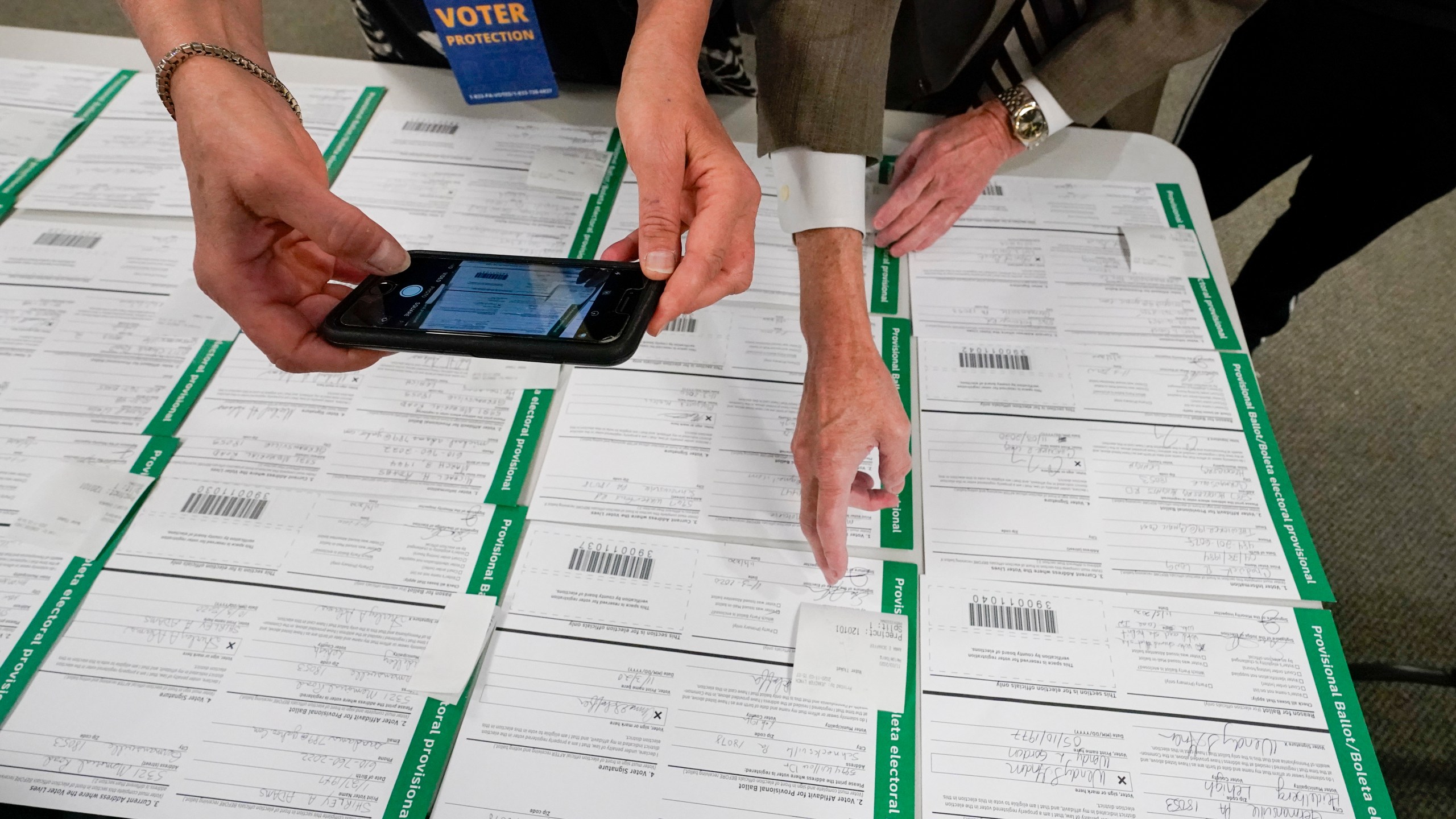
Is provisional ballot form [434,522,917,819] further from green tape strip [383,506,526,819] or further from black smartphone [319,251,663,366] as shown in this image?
black smartphone [319,251,663,366]

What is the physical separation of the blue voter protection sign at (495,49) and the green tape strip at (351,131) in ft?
0.44

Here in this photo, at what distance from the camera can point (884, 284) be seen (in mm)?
818

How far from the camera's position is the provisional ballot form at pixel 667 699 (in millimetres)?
534

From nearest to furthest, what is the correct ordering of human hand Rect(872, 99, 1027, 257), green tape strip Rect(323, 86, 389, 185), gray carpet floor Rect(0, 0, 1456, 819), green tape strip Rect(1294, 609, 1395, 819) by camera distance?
1. green tape strip Rect(1294, 609, 1395, 819)
2. human hand Rect(872, 99, 1027, 257)
3. green tape strip Rect(323, 86, 389, 185)
4. gray carpet floor Rect(0, 0, 1456, 819)

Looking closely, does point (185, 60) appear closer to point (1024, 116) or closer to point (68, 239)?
point (68, 239)

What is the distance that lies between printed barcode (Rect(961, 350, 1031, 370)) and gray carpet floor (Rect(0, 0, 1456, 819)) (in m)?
0.69

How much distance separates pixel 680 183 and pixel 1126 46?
21.5 inches

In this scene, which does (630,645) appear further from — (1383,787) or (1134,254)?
(1134,254)

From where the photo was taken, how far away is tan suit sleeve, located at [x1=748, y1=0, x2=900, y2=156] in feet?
2.31

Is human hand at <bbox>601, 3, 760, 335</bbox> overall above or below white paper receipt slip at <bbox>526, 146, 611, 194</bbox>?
below

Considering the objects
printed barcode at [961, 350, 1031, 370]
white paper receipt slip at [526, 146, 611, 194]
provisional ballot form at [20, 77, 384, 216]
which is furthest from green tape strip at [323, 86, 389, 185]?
printed barcode at [961, 350, 1031, 370]

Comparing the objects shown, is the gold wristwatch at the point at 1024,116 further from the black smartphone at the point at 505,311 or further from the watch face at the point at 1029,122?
the black smartphone at the point at 505,311

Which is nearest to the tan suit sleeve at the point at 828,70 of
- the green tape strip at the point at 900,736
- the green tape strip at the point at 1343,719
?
the green tape strip at the point at 900,736

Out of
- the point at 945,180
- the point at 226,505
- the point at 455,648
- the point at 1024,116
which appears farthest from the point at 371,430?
the point at 1024,116
